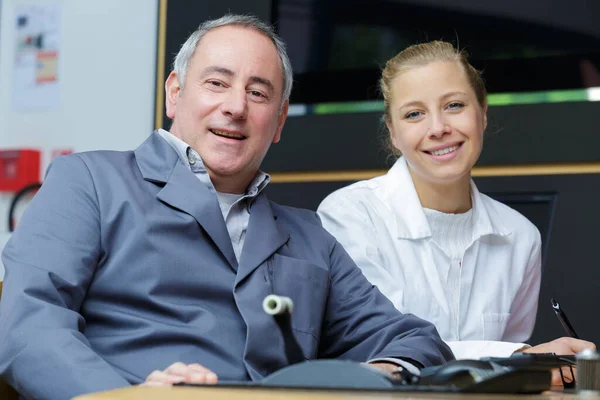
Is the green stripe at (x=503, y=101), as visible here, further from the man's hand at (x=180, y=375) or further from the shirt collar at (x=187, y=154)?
the man's hand at (x=180, y=375)

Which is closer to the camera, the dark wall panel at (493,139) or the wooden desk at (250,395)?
the wooden desk at (250,395)

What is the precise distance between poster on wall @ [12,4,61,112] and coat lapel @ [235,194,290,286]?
1.70 metres

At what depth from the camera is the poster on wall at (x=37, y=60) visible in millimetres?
3039

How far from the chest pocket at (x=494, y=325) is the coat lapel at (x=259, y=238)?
24.2 inches

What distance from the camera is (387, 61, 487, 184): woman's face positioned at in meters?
2.03

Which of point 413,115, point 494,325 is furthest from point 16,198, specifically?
point 494,325

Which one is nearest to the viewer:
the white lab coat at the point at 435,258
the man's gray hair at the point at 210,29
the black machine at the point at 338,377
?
the black machine at the point at 338,377

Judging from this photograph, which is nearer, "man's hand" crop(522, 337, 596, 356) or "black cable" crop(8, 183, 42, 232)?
"man's hand" crop(522, 337, 596, 356)

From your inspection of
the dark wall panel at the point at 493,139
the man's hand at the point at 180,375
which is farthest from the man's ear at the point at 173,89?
the dark wall panel at the point at 493,139

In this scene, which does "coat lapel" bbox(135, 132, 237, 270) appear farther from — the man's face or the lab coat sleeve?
the lab coat sleeve

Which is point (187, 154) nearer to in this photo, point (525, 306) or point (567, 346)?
point (567, 346)

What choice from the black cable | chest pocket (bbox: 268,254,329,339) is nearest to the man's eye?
chest pocket (bbox: 268,254,329,339)

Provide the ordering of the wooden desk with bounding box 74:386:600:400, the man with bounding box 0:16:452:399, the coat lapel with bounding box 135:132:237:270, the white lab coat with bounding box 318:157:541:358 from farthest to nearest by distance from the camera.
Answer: the white lab coat with bounding box 318:157:541:358 → the coat lapel with bounding box 135:132:237:270 → the man with bounding box 0:16:452:399 → the wooden desk with bounding box 74:386:600:400

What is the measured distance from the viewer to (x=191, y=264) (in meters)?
1.34
